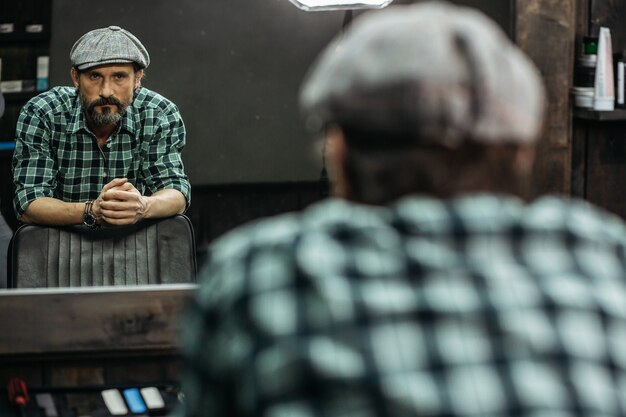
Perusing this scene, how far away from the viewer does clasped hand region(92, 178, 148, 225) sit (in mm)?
3102

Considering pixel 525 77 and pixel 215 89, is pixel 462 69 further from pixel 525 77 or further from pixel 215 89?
pixel 215 89

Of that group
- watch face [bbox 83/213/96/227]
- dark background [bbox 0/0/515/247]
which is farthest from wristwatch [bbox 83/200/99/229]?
dark background [bbox 0/0/515/247]

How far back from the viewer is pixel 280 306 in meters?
0.98

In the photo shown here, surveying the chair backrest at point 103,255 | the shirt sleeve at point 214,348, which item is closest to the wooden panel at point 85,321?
the chair backrest at point 103,255

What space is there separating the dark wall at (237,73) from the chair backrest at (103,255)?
3.41 meters

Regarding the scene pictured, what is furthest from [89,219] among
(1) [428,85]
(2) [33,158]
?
(1) [428,85]

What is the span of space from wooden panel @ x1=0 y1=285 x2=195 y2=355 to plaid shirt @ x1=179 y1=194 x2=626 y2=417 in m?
1.24

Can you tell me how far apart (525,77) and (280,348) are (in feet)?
1.13

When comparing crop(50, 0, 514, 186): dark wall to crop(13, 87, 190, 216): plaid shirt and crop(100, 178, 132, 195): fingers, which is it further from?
crop(100, 178, 132, 195): fingers

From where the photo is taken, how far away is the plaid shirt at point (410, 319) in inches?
37.5

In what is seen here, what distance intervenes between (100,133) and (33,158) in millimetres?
253

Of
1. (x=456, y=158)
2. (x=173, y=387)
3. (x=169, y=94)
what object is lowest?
(x=173, y=387)

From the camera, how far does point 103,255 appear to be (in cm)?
311

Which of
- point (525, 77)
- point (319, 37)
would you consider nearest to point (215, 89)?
point (319, 37)
